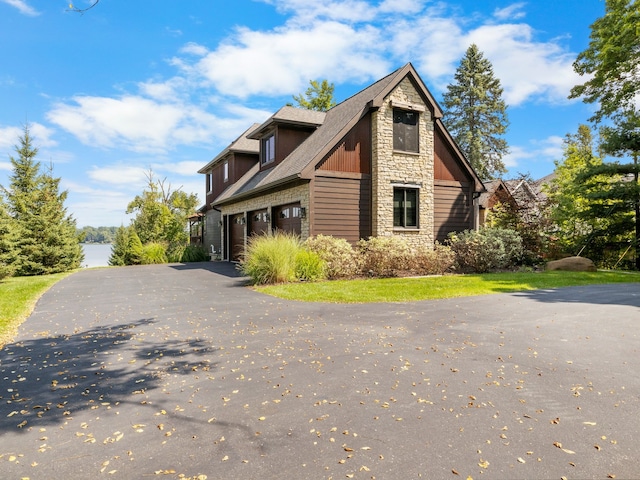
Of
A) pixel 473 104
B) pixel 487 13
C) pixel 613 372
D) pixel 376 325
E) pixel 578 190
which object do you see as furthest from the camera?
pixel 473 104

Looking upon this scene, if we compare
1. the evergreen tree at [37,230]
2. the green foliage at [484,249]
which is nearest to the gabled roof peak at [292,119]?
the green foliage at [484,249]

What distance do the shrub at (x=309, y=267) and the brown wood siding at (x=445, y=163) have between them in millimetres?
7481

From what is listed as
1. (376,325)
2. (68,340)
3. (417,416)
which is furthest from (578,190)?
(68,340)

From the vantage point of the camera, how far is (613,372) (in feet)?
13.3

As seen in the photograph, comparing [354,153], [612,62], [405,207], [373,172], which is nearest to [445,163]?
[405,207]

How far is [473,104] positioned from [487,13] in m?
28.6

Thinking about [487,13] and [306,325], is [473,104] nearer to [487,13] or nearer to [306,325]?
[487,13]

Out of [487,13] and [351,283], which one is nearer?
[351,283]

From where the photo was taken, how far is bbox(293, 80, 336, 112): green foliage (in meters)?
33.5

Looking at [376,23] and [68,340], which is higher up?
[376,23]

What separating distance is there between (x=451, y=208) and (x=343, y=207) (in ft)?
18.0

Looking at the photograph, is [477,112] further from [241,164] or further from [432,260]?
[432,260]

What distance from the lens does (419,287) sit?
10.2m

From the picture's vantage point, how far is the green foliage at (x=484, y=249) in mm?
14594
